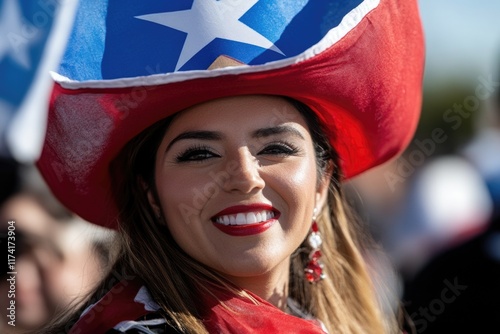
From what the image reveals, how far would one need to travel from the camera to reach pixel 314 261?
10.2 feet

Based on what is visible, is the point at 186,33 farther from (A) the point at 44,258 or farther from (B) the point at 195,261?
(A) the point at 44,258

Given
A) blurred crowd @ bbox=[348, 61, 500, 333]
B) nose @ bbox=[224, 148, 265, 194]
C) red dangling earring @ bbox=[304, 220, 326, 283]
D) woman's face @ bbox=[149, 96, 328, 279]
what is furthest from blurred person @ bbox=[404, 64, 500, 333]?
nose @ bbox=[224, 148, 265, 194]

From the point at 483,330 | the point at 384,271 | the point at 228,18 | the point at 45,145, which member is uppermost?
the point at 228,18

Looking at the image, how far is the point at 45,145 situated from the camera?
277 centimetres

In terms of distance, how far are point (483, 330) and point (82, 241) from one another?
162 cm

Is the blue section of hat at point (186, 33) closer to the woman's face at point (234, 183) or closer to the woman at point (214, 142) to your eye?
the woman at point (214, 142)

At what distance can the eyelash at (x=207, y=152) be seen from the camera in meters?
2.53

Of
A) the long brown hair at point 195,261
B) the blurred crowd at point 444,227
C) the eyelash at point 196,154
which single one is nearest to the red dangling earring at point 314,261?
the long brown hair at point 195,261

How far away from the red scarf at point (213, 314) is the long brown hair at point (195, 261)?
40 millimetres

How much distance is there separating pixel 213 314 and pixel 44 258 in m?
1.21

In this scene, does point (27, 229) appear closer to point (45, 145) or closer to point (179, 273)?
point (45, 145)

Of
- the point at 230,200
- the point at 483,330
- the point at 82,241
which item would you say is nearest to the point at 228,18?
the point at 230,200

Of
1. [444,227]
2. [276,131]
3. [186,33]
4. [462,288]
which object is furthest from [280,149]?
[444,227]

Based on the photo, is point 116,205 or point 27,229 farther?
point 27,229
